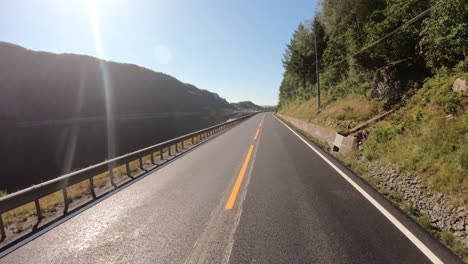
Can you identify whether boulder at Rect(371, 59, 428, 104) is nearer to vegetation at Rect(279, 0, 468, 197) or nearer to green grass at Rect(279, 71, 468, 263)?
vegetation at Rect(279, 0, 468, 197)

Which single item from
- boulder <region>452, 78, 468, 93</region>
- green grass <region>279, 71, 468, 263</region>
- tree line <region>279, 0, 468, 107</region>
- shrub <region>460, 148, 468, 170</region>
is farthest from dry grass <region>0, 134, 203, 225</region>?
boulder <region>452, 78, 468, 93</region>

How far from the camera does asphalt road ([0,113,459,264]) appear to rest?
4.07 meters

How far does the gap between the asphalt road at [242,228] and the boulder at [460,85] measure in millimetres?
6585

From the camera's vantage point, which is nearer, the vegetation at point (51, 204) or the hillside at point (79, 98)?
the vegetation at point (51, 204)

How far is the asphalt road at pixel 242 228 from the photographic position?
4074 mm

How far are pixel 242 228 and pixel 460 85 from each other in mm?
11134

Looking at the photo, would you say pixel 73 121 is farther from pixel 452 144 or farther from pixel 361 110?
pixel 452 144

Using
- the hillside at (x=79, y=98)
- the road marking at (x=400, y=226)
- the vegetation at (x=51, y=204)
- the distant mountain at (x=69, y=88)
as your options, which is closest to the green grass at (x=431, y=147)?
the road marking at (x=400, y=226)

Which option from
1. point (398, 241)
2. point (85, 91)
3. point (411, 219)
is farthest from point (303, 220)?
point (85, 91)

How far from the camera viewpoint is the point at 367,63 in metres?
24.5

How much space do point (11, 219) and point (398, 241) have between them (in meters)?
7.37

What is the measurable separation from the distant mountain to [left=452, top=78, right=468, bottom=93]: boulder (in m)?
103

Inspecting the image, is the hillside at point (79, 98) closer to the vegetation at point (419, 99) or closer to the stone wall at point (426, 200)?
the vegetation at point (419, 99)

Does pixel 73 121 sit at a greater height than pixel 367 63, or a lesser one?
lesser
